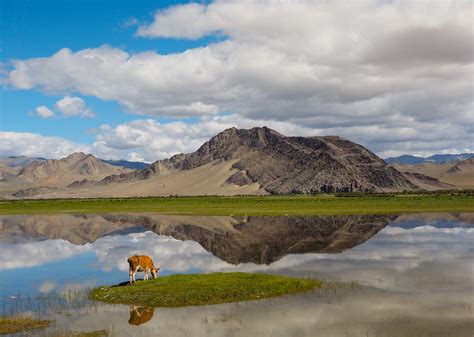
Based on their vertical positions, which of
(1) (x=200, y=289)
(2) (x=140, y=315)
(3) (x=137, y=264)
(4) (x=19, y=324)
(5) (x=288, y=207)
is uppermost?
(5) (x=288, y=207)

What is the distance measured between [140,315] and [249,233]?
150 ft

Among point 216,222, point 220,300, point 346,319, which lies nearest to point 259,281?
point 220,300

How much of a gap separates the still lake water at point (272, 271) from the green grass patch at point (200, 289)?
4.29ft

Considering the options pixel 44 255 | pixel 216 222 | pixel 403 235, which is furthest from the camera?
pixel 216 222

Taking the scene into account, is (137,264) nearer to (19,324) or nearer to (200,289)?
(200,289)

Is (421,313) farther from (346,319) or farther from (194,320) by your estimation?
(194,320)

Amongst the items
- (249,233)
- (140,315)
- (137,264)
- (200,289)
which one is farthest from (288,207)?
(140,315)

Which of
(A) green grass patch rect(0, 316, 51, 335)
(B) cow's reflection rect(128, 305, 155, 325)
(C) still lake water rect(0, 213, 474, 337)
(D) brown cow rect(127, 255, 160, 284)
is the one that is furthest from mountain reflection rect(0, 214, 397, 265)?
(A) green grass patch rect(0, 316, 51, 335)

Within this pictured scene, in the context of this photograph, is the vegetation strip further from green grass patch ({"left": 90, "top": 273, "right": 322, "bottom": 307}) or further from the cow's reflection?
the cow's reflection

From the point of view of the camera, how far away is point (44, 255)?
56750mm

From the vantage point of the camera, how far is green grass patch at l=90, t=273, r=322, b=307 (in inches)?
1220

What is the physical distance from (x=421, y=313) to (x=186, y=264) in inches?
993

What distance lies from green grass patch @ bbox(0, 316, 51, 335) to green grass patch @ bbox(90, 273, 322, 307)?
5441mm

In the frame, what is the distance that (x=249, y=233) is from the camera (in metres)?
73.1
